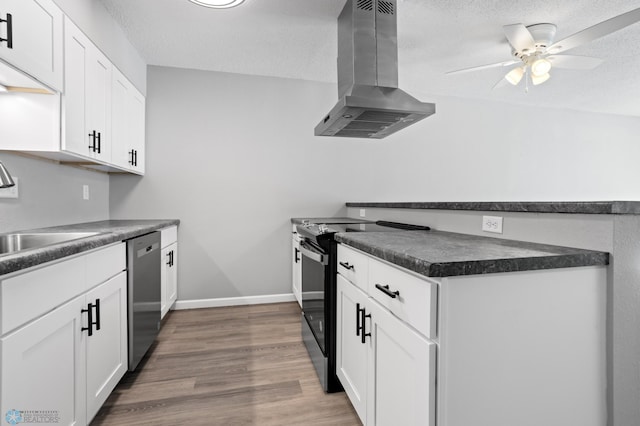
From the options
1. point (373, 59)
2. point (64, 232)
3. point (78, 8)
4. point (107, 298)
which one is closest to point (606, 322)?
point (373, 59)

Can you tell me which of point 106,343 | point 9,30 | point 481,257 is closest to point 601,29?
point 481,257

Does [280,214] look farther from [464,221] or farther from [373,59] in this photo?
[464,221]

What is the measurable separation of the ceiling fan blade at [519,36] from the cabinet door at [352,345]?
216 cm

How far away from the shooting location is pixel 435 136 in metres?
3.76

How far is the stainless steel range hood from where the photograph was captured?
198 centimetres

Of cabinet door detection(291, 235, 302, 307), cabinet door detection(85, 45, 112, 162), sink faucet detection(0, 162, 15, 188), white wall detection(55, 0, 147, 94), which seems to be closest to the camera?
sink faucet detection(0, 162, 15, 188)

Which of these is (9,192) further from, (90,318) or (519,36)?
(519,36)

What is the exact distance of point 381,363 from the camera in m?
1.13

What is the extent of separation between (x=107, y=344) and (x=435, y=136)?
12.2 feet

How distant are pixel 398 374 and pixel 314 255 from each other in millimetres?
876

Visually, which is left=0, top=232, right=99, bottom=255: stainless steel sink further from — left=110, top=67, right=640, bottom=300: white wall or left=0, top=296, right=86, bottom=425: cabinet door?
left=110, top=67, right=640, bottom=300: white wall

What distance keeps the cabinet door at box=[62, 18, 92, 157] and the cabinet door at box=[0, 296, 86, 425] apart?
3.03ft

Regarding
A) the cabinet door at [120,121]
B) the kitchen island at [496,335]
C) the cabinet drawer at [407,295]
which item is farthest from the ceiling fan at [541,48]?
the cabinet door at [120,121]

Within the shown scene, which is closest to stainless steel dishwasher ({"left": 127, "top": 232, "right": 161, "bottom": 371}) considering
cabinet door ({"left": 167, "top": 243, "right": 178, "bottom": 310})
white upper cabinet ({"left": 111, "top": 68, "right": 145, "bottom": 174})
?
cabinet door ({"left": 167, "top": 243, "right": 178, "bottom": 310})
